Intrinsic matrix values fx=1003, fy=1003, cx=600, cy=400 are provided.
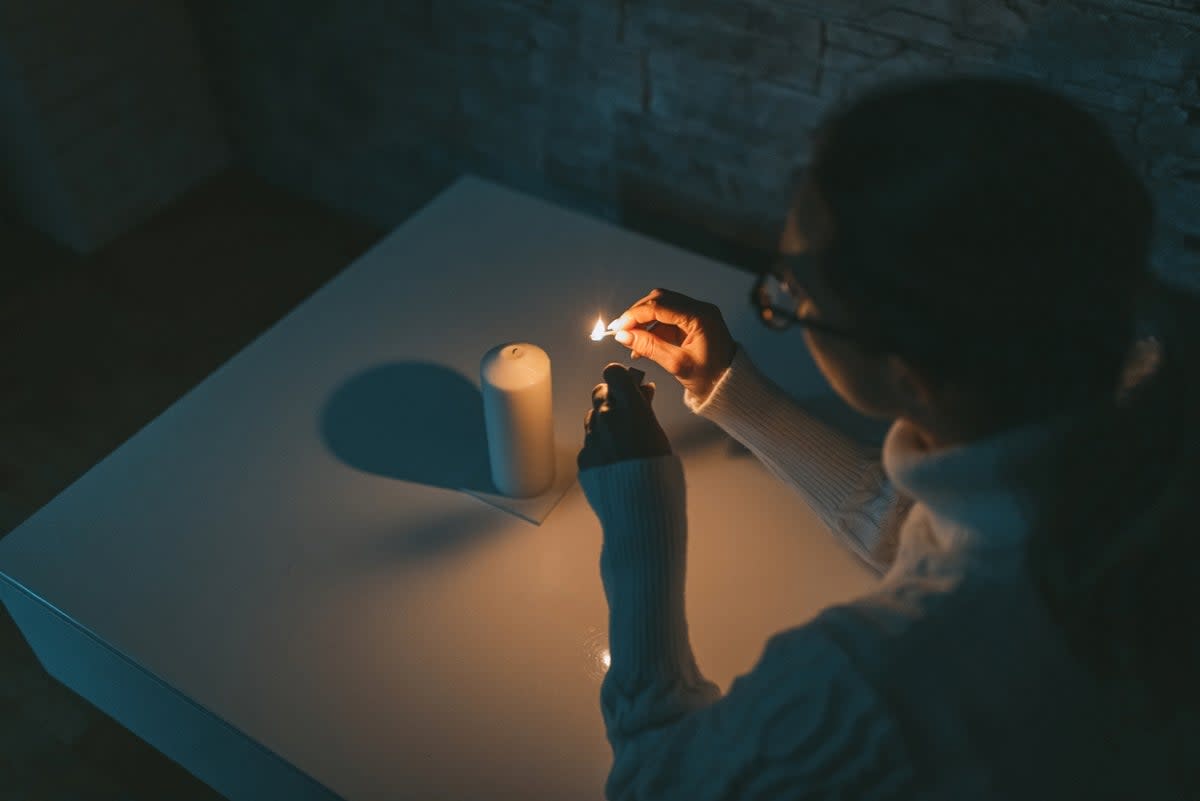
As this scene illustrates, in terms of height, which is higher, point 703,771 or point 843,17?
point 843,17

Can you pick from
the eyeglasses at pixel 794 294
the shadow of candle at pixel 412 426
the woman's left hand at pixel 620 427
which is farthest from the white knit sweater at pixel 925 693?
the shadow of candle at pixel 412 426

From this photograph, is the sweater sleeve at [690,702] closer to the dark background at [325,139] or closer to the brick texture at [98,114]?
the dark background at [325,139]

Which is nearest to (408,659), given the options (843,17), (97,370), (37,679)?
(37,679)

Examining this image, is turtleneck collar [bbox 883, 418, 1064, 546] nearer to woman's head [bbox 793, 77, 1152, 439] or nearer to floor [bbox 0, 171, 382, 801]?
woman's head [bbox 793, 77, 1152, 439]

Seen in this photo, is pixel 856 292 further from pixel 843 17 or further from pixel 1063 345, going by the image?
pixel 843 17

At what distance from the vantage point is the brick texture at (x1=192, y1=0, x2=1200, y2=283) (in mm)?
1226

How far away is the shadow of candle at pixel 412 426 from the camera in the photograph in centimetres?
117

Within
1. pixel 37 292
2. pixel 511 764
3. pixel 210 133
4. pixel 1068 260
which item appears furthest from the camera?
pixel 210 133

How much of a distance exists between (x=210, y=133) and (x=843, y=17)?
1.50 metres

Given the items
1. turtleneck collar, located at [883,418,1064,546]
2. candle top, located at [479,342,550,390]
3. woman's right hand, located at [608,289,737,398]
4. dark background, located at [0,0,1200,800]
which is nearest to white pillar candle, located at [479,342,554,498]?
candle top, located at [479,342,550,390]

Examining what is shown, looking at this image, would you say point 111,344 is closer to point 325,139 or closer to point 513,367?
point 325,139

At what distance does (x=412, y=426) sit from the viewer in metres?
1.22

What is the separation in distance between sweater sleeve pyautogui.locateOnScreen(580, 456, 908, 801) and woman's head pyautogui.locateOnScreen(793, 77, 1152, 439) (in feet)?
0.73

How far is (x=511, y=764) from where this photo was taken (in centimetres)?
91
